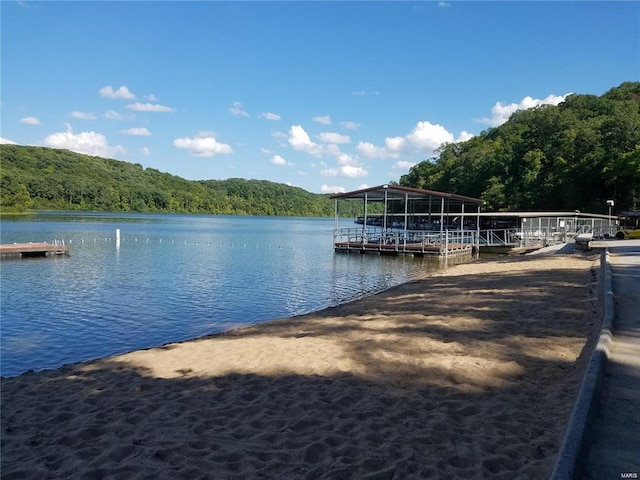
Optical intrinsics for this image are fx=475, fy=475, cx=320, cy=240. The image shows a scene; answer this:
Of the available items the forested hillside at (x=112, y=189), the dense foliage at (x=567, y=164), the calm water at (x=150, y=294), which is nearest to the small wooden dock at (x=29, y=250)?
the calm water at (x=150, y=294)

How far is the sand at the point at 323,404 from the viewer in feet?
12.1

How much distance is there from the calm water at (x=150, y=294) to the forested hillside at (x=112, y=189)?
6474 centimetres

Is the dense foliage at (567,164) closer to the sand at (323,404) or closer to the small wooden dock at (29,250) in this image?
the sand at (323,404)

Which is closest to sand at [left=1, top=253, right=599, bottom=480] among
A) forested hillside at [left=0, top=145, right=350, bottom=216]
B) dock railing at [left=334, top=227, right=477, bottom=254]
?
dock railing at [left=334, top=227, right=477, bottom=254]

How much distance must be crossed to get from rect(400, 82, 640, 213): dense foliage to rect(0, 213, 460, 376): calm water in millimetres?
39146

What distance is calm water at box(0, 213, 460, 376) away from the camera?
33.8 feet

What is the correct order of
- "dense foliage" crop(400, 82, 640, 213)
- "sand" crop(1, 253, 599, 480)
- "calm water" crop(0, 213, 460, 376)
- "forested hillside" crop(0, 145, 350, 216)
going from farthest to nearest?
"forested hillside" crop(0, 145, 350, 216) < "dense foliage" crop(400, 82, 640, 213) < "calm water" crop(0, 213, 460, 376) < "sand" crop(1, 253, 599, 480)

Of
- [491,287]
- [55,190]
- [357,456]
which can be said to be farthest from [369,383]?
[55,190]

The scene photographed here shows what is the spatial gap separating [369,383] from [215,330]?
21.6ft

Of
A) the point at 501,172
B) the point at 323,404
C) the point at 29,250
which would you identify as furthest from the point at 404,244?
the point at 501,172

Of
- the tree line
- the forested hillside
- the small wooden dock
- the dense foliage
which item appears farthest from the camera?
the forested hillside

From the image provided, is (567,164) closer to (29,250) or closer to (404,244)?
(404,244)

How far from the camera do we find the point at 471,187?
267 feet

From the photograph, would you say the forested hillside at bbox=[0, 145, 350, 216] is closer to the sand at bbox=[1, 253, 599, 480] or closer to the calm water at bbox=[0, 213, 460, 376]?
the calm water at bbox=[0, 213, 460, 376]
